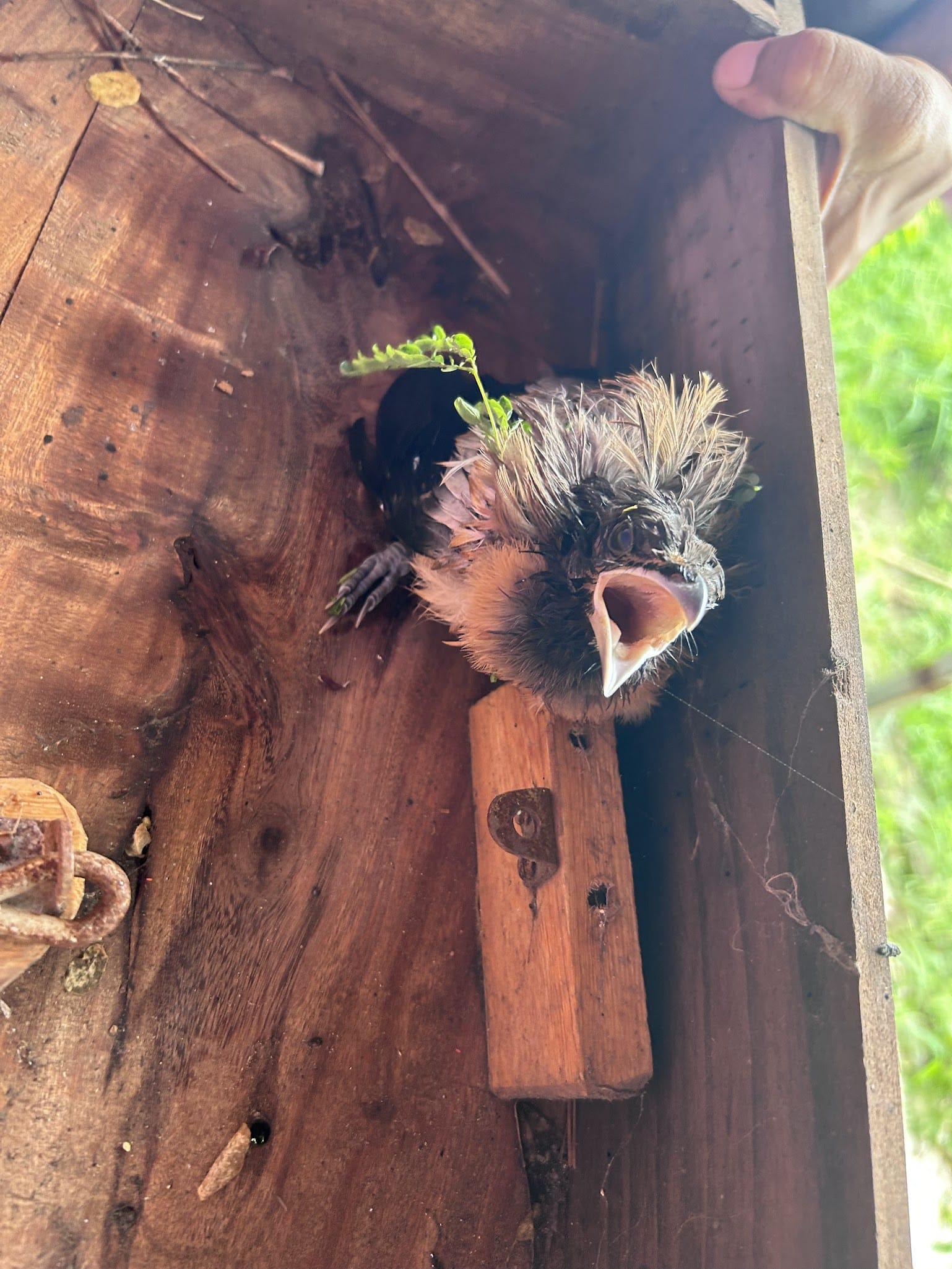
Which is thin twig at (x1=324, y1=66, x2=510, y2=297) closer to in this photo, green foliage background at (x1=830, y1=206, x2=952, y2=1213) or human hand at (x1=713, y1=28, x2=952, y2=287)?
Result: human hand at (x1=713, y1=28, x2=952, y2=287)

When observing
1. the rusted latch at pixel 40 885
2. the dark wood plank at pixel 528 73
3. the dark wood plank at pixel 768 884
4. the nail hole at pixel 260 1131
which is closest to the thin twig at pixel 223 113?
the dark wood plank at pixel 528 73

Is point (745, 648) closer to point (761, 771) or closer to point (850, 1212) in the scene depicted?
point (761, 771)

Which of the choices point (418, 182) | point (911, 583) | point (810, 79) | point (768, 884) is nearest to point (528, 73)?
point (418, 182)

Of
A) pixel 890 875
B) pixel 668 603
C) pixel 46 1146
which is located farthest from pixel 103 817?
pixel 890 875

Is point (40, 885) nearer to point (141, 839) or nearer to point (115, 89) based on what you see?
point (141, 839)

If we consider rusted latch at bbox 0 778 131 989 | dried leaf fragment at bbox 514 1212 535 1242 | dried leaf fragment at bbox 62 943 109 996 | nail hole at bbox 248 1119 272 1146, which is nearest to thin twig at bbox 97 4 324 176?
rusted latch at bbox 0 778 131 989

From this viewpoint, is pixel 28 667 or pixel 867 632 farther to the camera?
pixel 867 632
